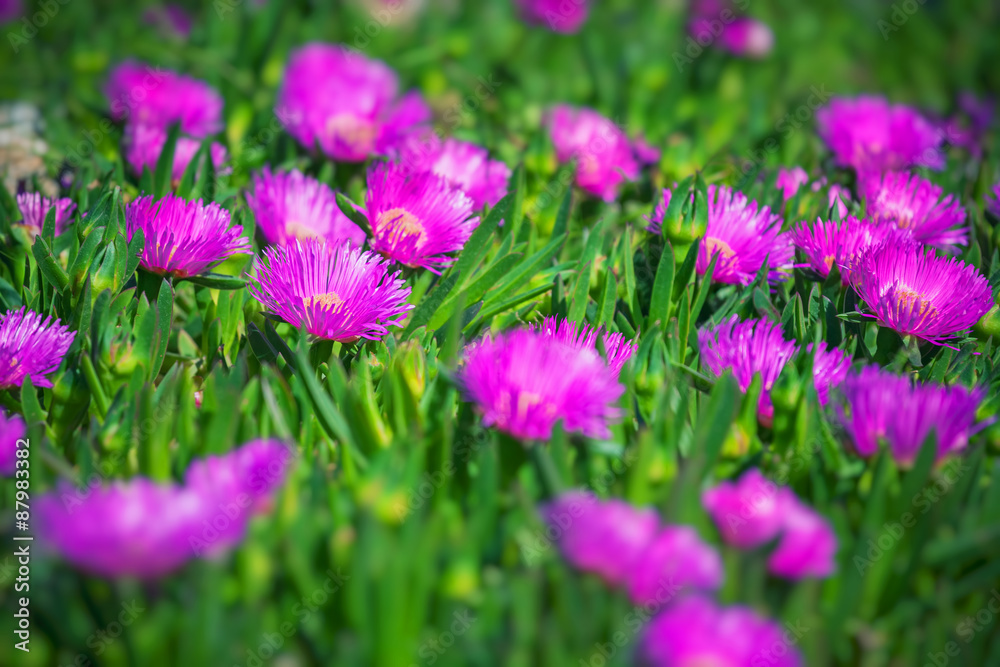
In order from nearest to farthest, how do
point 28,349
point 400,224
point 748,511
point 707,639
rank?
point 707,639
point 748,511
point 28,349
point 400,224

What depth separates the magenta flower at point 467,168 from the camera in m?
1.51

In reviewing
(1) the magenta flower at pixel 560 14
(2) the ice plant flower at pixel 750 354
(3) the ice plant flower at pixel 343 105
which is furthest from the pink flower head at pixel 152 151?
(1) the magenta flower at pixel 560 14

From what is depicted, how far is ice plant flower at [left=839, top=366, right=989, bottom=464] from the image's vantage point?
35.3 inches

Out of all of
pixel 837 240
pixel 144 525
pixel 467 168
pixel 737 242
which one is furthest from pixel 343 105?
pixel 144 525

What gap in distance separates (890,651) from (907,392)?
262 mm

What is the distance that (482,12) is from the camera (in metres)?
2.73

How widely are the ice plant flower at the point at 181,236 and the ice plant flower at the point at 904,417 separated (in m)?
0.77

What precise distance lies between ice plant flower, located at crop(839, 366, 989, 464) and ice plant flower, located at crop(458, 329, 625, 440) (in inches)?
10.4

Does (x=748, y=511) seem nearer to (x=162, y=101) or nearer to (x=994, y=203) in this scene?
(x=994, y=203)

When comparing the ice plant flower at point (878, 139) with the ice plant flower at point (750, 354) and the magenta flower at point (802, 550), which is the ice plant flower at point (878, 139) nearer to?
the ice plant flower at point (750, 354)

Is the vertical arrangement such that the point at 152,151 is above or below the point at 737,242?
below

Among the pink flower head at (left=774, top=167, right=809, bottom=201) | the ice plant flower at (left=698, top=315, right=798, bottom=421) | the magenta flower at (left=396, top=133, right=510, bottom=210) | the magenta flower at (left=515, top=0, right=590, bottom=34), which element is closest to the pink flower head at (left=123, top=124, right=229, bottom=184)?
the magenta flower at (left=396, top=133, right=510, bottom=210)

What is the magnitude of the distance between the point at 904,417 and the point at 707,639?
0.37 meters

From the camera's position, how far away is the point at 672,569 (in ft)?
2.40
